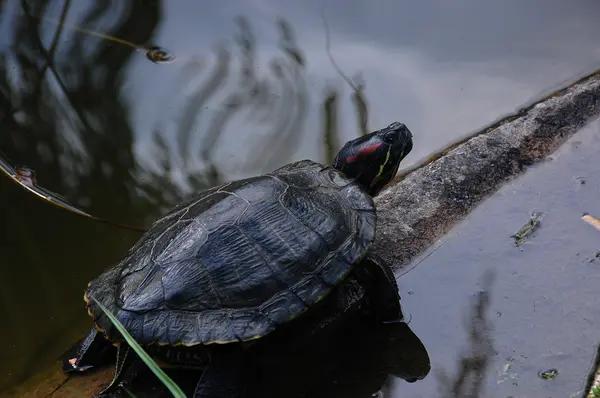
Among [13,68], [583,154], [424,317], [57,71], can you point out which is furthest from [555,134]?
[13,68]

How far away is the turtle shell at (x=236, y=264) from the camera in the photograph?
7.30 feet

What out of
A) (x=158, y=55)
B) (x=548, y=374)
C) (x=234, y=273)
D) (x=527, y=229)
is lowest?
(x=548, y=374)

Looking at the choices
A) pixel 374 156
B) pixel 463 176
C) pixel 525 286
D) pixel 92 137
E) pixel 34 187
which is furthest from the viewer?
pixel 92 137

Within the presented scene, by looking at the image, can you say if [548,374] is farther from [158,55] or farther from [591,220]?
[158,55]

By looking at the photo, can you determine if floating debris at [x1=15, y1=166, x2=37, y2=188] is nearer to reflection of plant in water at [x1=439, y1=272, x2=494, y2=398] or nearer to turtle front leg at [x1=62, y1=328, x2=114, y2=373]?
turtle front leg at [x1=62, y1=328, x2=114, y2=373]

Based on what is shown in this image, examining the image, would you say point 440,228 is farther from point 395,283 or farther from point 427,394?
point 427,394

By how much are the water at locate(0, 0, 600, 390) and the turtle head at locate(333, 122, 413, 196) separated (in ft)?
2.77

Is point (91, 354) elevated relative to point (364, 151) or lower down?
lower down

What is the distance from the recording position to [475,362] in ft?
7.95

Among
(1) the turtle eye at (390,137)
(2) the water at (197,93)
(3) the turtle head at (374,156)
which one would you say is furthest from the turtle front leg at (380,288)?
(2) the water at (197,93)

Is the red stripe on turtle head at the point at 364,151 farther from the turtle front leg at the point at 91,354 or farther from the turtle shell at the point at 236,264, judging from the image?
the turtle front leg at the point at 91,354

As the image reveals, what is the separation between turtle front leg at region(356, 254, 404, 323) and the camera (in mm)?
2596

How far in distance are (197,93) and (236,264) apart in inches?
93.0

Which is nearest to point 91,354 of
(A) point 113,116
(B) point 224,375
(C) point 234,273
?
(B) point 224,375
